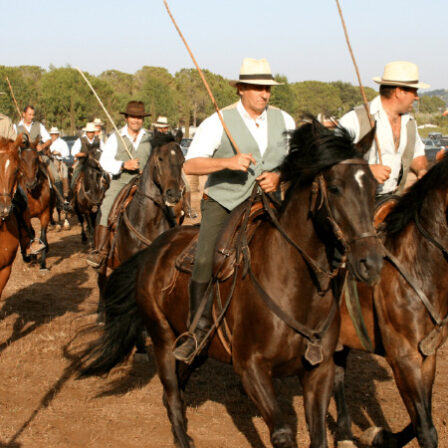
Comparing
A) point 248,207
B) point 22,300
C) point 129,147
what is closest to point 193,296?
point 248,207

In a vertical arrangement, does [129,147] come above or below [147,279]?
above

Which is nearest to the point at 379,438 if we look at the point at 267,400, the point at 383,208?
the point at 267,400

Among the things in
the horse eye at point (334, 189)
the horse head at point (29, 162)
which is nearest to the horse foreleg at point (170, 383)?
the horse eye at point (334, 189)

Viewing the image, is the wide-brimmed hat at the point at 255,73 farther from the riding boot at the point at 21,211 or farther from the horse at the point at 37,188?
the horse at the point at 37,188

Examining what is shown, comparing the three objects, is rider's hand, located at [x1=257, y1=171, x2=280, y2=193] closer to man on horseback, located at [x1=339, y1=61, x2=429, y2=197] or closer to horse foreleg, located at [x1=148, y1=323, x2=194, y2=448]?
man on horseback, located at [x1=339, y1=61, x2=429, y2=197]

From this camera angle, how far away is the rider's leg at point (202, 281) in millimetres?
4855

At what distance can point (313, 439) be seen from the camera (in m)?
4.19

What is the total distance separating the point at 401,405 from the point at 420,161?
2.41 metres

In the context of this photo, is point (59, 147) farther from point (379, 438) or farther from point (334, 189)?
point (334, 189)

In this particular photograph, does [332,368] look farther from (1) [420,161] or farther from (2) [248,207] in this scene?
(1) [420,161]

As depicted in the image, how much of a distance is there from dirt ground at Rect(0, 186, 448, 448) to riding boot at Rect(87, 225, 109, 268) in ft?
3.33

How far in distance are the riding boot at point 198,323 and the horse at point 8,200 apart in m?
3.43

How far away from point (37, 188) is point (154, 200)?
6.19 metres

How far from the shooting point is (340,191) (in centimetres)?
369
